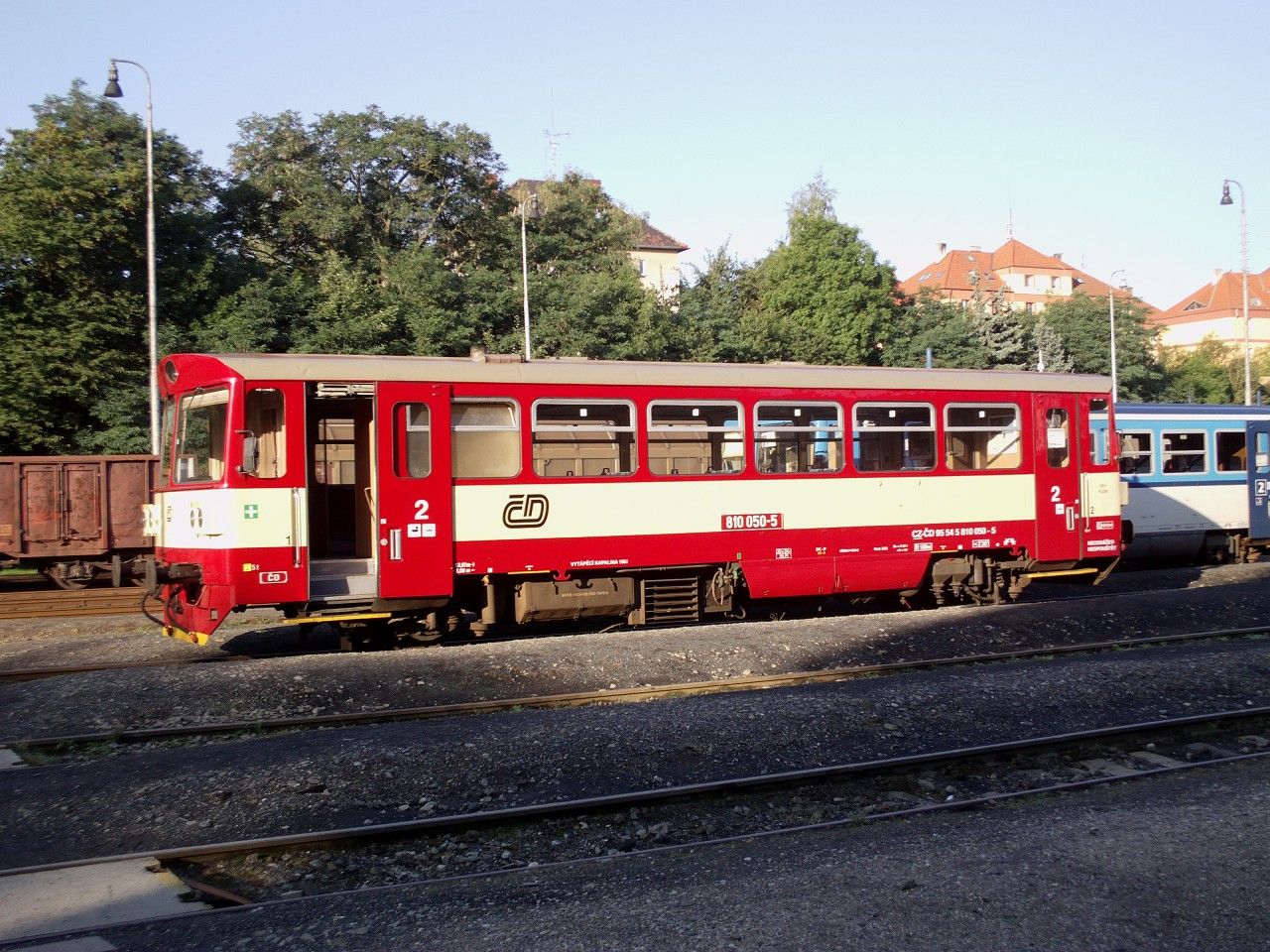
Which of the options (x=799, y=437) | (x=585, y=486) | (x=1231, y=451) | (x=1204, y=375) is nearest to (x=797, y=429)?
(x=799, y=437)

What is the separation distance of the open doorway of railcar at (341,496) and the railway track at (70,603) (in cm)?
734

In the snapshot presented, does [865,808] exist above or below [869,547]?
below

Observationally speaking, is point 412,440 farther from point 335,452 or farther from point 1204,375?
point 1204,375

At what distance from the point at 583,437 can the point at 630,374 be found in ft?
2.90

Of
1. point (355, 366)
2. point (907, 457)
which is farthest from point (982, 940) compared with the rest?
point (907, 457)

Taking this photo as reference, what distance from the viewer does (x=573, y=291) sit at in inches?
1506

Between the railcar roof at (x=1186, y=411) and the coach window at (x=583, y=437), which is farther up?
the railcar roof at (x=1186, y=411)

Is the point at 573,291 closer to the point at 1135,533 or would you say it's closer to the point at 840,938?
the point at 1135,533

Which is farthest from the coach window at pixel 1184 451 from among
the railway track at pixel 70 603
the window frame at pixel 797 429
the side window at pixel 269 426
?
the railway track at pixel 70 603

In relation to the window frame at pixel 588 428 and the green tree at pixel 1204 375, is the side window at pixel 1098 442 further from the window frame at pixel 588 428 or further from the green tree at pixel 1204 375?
the green tree at pixel 1204 375

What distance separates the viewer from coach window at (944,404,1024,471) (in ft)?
46.6

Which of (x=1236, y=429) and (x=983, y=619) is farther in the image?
(x=1236, y=429)

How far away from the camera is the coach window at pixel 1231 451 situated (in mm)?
21453

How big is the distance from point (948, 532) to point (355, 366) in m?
7.68
